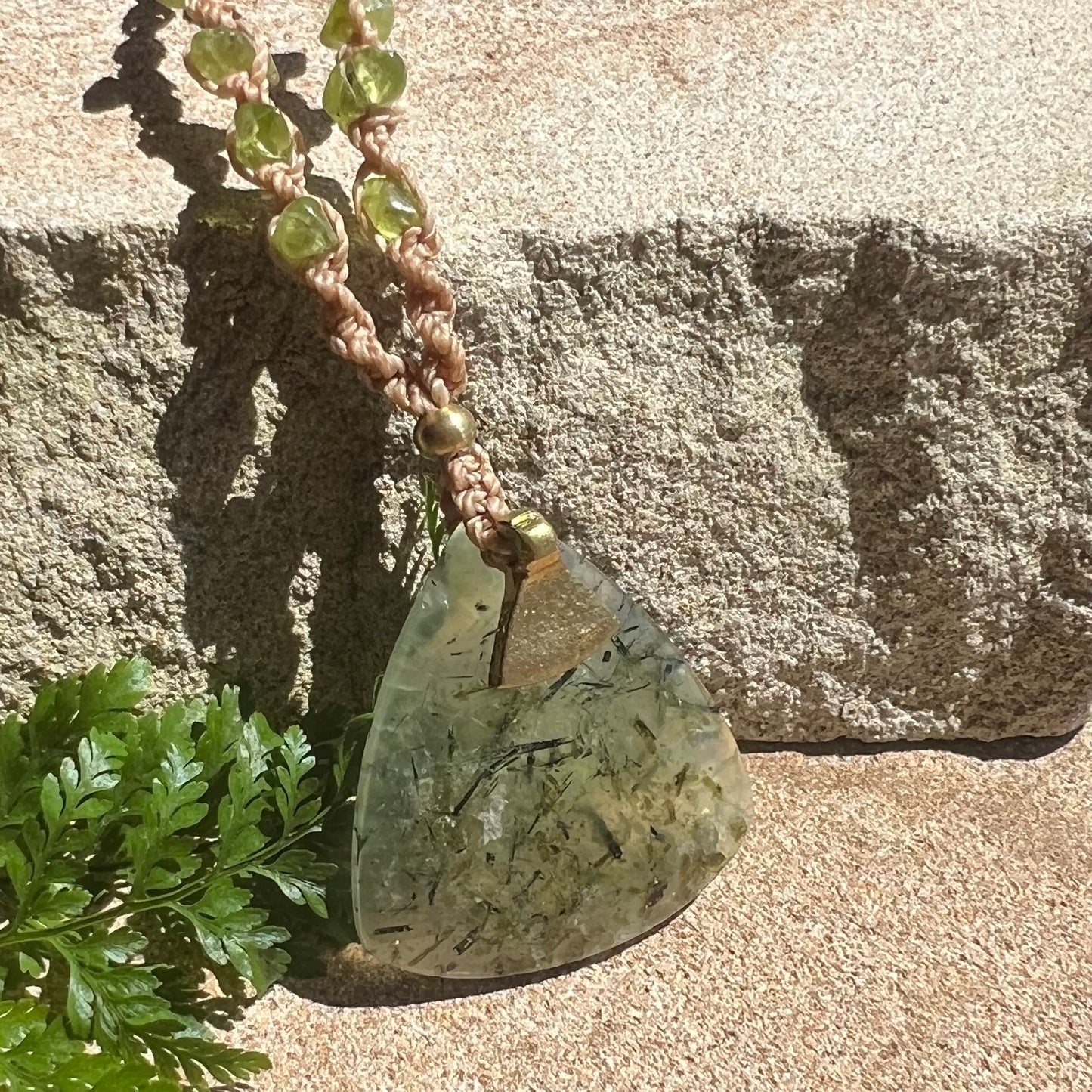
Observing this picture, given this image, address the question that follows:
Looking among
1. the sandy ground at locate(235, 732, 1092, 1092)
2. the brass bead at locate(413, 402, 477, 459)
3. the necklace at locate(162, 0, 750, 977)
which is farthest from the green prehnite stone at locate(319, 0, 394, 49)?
the sandy ground at locate(235, 732, 1092, 1092)

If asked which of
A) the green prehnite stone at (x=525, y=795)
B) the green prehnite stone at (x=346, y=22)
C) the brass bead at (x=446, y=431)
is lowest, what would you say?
the green prehnite stone at (x=525, y=795)

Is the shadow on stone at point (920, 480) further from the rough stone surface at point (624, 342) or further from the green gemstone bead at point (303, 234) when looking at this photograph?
the green gemstone bead at point (303, 234)

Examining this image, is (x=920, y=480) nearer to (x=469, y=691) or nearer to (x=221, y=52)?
(x=469, y=691)

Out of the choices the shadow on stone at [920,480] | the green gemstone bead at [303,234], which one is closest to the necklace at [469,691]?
the green gemstone bead at [303,234]

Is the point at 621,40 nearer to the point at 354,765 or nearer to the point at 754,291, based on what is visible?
the point at 754,291

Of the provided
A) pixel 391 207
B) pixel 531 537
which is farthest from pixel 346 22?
pixel 531 537

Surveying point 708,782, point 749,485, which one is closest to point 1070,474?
point 749,485
